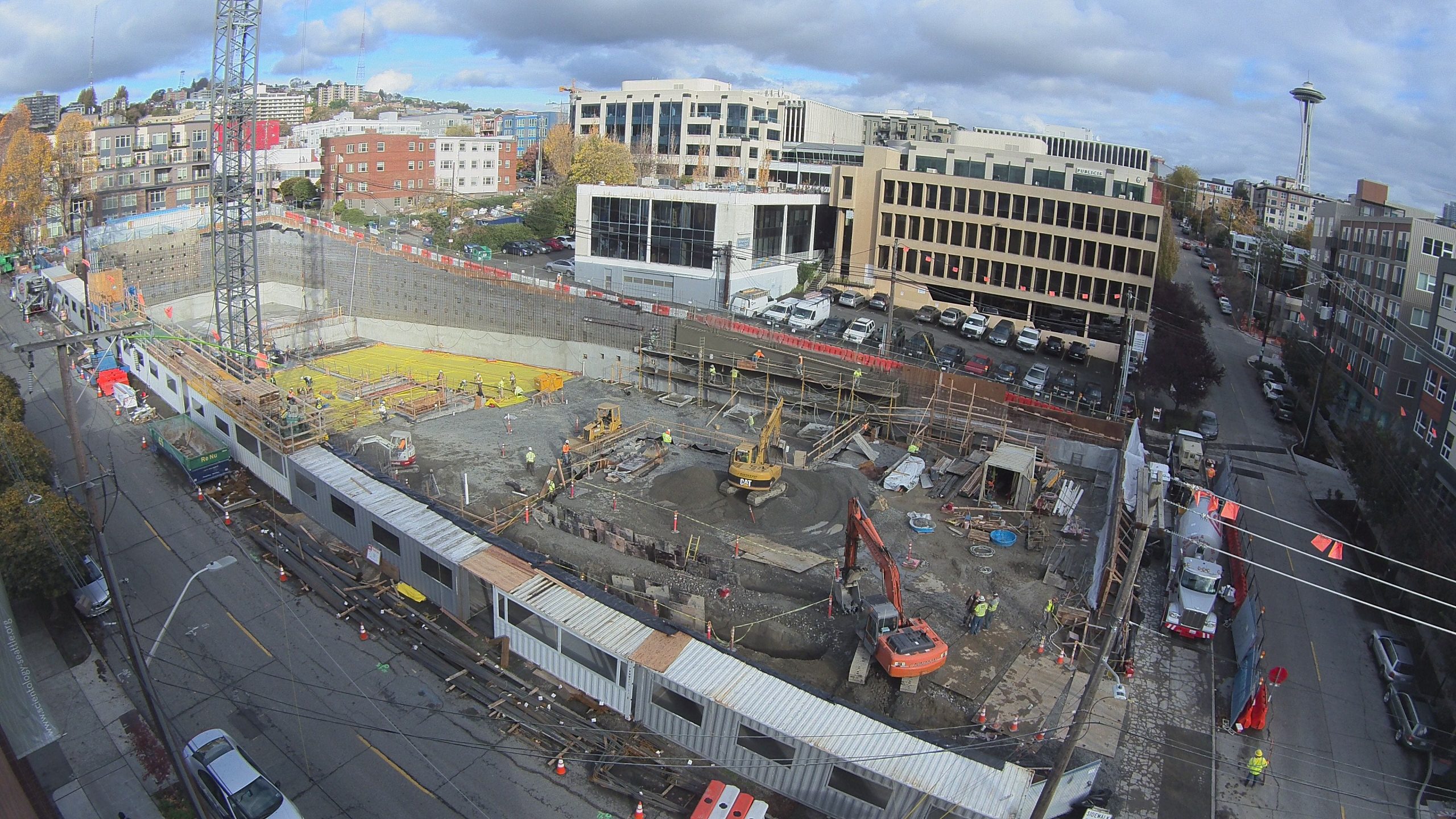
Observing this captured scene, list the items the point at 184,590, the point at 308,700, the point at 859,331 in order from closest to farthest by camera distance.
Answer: the point at 308,700 → the point at 184,590 → the point at 859,331

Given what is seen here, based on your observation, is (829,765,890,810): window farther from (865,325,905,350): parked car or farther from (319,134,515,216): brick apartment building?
(319,134,515,216): brick apartment building

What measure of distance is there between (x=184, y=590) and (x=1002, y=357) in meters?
29.9

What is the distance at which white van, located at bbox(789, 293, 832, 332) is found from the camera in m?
35.4

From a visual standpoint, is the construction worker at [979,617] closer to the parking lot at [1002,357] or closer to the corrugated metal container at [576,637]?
the corrugated metal container at [576,637]

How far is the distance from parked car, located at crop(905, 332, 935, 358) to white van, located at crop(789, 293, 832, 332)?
3.85 m

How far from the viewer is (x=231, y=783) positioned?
11.9 metres

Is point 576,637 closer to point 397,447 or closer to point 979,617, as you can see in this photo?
point 979,617

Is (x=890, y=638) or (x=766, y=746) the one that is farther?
(x=890, y=638)

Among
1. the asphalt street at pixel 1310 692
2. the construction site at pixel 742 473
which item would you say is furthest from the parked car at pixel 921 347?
the asphalt street at pixel 1310 692

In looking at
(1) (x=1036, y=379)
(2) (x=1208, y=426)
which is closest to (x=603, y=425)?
(1) (x=1036, y=379)

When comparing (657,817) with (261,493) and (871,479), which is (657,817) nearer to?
(871,479)

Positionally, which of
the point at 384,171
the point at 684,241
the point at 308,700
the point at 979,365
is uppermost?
the point at 384,171

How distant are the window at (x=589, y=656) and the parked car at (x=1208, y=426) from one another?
25229 millimetres

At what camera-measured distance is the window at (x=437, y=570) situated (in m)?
16.2
